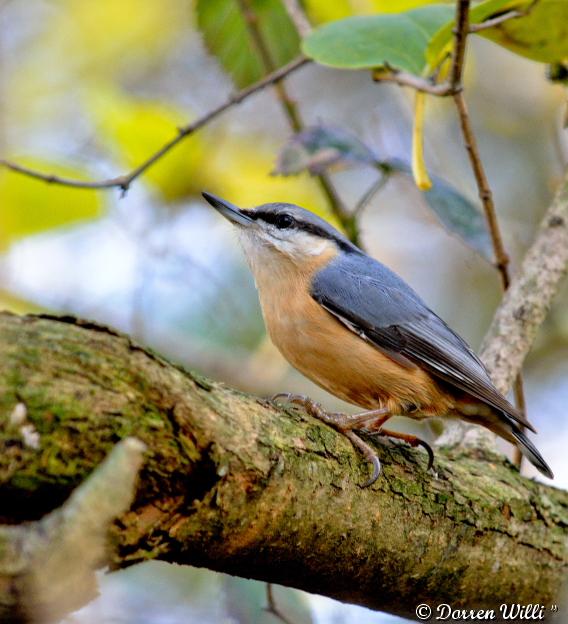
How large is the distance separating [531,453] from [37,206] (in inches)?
97.0

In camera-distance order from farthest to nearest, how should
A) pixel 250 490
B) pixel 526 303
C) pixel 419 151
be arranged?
pixel 526 303 → pixel 419 151 → pixel 250 490

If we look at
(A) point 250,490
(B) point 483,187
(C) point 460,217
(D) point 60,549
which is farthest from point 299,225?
(D) point 60,549

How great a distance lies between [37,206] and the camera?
Result: 393cm

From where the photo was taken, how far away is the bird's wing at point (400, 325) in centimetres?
309

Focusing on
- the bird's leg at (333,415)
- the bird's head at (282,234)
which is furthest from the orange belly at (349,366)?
the bird's head at (282,234)

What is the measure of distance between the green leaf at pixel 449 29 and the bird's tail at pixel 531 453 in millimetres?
1417

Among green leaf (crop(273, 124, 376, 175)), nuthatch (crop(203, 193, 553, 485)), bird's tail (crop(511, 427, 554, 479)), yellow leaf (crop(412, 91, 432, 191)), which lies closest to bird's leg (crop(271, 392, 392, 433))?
nuthatch (crop(203, 193, 553, 485))

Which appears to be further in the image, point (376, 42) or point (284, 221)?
point (284, 221)

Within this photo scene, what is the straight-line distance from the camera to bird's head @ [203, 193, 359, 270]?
11.6 ft

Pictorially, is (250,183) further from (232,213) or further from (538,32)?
(538,32)

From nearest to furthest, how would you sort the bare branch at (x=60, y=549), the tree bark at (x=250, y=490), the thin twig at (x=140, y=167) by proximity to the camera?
the bare branch at (x=60, y=549), the tree bark at (x=250, y=490), the thin twig at (x=140, y=167)

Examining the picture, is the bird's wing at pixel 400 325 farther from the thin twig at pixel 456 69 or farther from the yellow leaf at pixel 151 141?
the yellow leaf at pixel 151 141

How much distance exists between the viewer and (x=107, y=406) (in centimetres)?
165

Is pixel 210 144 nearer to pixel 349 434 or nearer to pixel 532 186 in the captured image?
Answer: pixel 349 434
